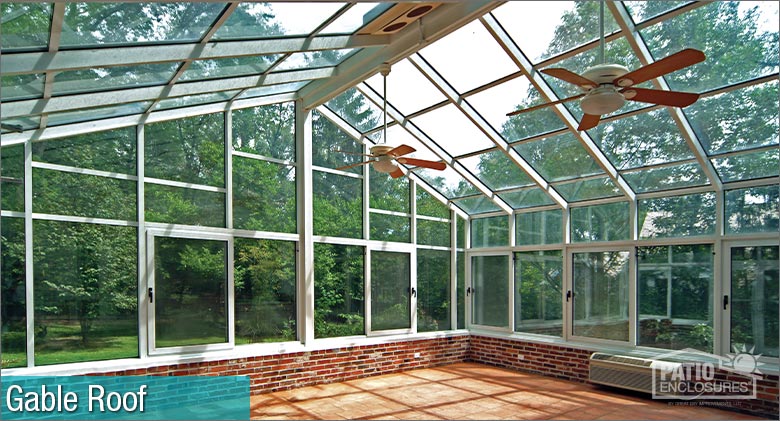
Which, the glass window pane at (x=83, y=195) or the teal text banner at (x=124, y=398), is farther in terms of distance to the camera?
the glass window pane at (x=83, y=195)

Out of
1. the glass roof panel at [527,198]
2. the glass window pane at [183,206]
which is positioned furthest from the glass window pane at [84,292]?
the glass roof panel at [527,198]

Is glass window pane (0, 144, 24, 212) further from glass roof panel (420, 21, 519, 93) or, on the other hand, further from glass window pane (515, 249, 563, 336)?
glass window pane (515, 249, 563, 336)

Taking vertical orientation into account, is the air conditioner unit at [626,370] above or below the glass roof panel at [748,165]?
below

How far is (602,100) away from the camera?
3902 millimetres

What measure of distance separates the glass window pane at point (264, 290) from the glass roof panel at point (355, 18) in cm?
315

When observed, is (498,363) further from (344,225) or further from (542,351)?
(344,225)

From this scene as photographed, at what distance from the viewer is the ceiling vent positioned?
4.98 meters

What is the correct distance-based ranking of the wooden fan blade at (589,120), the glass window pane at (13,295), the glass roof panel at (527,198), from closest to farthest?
the wooden fan blade at (589,120) → the glass window pane at (13,295) → the glass roof panel at (527,198)

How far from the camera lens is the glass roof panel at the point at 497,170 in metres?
7.96

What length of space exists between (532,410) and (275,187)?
14.2 ft

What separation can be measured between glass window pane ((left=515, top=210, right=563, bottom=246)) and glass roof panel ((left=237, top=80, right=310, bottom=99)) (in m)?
4.22

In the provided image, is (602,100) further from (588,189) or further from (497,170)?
(497,170)

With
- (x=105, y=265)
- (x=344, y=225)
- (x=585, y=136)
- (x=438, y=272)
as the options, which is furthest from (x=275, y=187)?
(x=585, y=136)

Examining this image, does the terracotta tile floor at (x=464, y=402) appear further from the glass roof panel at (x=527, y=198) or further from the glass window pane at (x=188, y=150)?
the glass window pane at (x=188, y=150)
